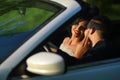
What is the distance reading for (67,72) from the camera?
329 centimetres

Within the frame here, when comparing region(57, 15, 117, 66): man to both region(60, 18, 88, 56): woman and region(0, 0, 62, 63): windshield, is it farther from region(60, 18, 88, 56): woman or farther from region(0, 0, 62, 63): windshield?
region(0, 0, 62, 63): windshield

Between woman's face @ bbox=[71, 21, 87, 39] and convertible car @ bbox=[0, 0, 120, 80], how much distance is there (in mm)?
139

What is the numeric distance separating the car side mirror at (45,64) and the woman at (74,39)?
66cm

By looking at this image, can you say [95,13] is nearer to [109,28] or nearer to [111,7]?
[109,28]

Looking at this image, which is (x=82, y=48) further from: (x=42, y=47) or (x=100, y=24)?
(x=42, y=47)

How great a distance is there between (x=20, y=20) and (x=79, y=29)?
1.76 feet

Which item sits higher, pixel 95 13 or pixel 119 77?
pixel 95 13

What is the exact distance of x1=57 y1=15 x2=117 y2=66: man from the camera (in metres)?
3.62

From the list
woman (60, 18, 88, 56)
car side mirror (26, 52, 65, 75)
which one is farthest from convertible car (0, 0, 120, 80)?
woman (60, 18, 88, 56)

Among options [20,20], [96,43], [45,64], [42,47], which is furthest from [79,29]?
[45,64]

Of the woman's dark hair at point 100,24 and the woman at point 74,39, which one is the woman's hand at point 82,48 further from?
the woman's dark hair at point 100,24

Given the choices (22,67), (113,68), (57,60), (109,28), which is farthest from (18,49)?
(109,28)

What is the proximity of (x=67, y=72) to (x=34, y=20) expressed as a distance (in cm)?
62

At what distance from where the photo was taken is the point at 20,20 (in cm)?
373
